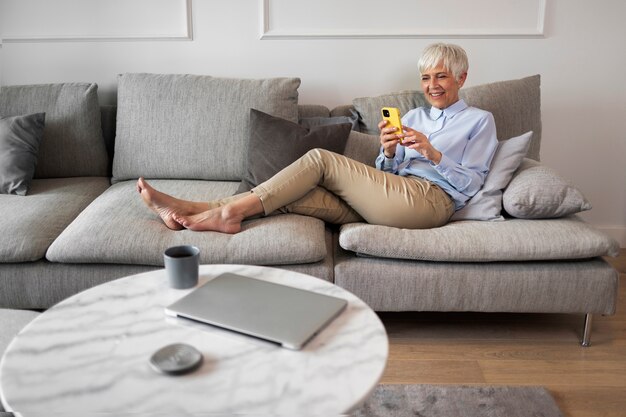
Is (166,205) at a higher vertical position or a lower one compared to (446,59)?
lower

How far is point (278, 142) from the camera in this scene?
8.19 feet

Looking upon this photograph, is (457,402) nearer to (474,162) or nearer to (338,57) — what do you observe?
(474,162)

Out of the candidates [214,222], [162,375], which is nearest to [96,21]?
[214,222]

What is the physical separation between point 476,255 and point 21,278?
5.11 feet

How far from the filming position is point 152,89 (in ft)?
8.91

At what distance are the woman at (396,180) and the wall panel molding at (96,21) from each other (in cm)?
105

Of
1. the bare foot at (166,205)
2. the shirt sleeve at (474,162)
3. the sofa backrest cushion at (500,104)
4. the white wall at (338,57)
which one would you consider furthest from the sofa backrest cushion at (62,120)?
the shirt sleeve at (474,162)

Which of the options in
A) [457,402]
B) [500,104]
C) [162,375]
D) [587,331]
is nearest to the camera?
[162,375]

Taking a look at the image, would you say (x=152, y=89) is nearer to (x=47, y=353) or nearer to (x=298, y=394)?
(x=47, y=353)

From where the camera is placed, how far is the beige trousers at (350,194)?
223 cm

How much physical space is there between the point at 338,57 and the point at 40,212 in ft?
5.00

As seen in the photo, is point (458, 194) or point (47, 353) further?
point (458, 194)

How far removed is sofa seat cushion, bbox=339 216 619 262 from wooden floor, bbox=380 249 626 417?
0.33 meters

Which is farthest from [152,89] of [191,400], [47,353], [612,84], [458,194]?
[612,84]
